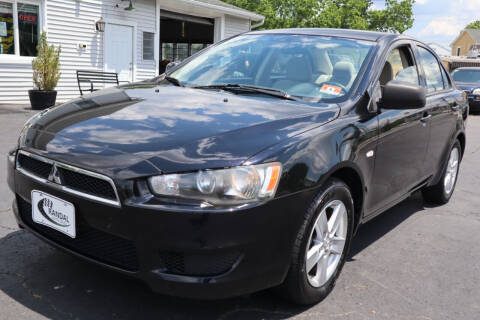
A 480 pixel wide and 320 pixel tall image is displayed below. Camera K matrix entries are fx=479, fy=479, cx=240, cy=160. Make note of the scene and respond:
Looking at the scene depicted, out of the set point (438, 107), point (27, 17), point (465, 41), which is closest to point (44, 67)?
point (27, 17)

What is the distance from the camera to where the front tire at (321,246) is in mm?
2451

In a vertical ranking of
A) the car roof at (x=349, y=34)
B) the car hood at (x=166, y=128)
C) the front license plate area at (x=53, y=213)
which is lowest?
the front license plate area at (x=53, y=213)

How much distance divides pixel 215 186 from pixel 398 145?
71.5 inches

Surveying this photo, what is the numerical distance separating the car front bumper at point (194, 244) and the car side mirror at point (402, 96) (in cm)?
120

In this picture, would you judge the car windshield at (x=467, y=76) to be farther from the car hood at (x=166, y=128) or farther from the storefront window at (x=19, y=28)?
the car hood at (x=166, y=128)

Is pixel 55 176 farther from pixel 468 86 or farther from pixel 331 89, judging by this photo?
pixel 468 86

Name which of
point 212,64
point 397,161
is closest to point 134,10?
point 212,64

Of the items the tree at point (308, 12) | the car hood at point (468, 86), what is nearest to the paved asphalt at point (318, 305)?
the car hood at point (468, 86)

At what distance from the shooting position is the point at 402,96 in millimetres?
3098

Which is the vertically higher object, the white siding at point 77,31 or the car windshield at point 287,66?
the white siding at point 77,31

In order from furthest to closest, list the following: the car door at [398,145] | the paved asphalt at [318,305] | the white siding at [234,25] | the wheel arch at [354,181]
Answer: the white siding at [234,25], the car door at [398,145], the wheel arch at [354,181], the paved asphalt at [318,305]

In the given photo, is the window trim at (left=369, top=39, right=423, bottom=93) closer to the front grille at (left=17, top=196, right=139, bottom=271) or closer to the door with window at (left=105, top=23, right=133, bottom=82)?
the front grille at (left=17, top=196, right=139, bottom=271)

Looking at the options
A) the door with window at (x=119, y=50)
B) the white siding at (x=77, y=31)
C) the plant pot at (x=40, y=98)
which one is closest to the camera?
the plant pot at (x=40, y=98)

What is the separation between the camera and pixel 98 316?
8.05 feet
